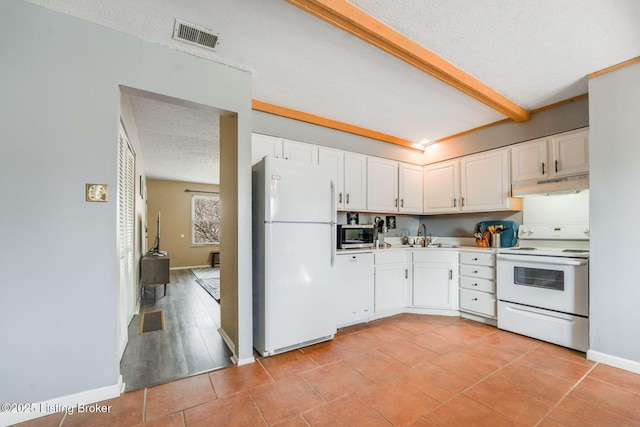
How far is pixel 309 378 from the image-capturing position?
2.17 meters

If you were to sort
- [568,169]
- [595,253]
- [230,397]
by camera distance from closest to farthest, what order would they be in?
[230,397] < [595,253] < [568,169]

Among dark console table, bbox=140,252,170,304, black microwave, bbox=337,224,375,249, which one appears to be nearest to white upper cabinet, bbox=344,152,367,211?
black microwave, bbox=337,224,375,249

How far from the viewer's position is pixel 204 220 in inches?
339

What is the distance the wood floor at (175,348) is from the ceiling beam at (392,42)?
107 inches

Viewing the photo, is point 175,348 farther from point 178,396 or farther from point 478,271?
point 478,271

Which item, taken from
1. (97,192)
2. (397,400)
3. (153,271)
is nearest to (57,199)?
(97,192)

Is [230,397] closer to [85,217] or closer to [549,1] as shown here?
[85,217]

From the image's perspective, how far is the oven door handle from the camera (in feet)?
8.55

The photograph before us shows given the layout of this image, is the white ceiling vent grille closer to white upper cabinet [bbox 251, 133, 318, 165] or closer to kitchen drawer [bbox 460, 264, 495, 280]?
white upper cabinet [bbox 251, 133, 318, 165]

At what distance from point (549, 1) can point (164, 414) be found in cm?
349

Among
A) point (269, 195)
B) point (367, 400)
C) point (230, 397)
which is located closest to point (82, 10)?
point (269, 195)

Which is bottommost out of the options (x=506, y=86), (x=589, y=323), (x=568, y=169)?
(x=589, y=323)

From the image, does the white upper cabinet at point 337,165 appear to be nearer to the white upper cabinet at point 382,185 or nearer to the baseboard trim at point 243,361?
the white upper cabinet at point 382,185

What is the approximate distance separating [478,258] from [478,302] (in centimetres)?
53
